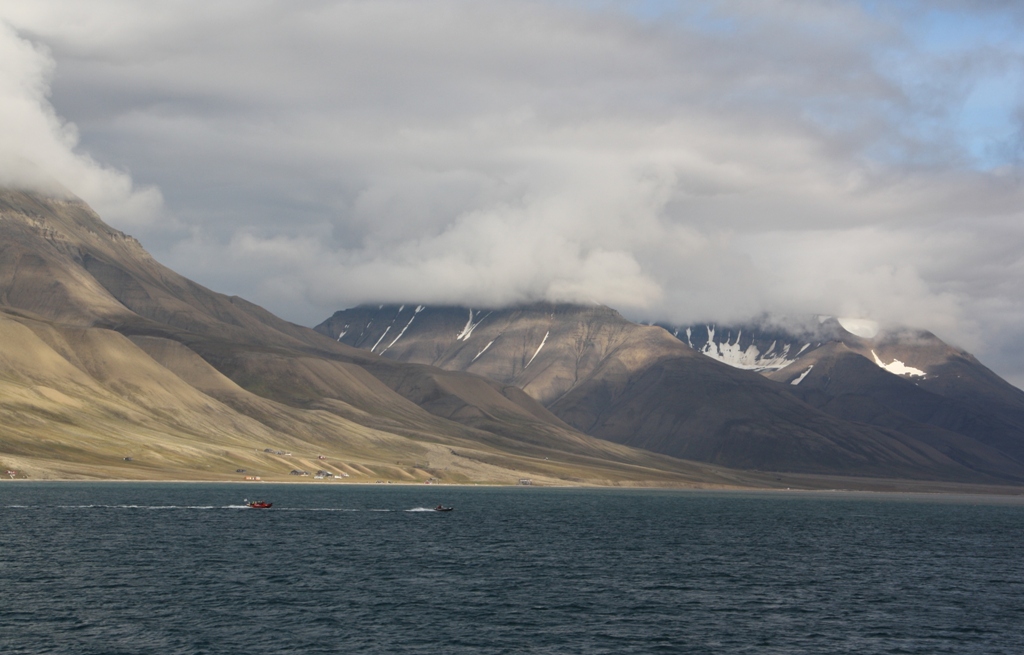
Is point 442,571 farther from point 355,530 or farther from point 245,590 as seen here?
point 355,530

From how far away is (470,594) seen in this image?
109625mm

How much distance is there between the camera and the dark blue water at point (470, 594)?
85938mm

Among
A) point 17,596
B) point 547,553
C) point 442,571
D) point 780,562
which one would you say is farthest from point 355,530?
point 17,596

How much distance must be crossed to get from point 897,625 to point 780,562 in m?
51.3

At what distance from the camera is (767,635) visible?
300 feet

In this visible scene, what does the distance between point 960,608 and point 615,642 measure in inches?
1736

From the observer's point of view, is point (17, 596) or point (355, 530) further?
point (355, 530)

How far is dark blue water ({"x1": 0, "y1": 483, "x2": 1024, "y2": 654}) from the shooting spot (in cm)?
8594

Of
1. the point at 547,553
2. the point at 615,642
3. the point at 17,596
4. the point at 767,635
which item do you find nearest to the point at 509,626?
the point at 615,642

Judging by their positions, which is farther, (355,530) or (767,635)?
(355,530)

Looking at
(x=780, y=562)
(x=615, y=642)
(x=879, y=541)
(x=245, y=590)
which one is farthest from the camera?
(x=879, y=541)

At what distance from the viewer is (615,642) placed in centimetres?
8694

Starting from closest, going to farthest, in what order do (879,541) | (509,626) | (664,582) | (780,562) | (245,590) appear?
(509,626), (245,590), (664,582), (780,562), (879,541)

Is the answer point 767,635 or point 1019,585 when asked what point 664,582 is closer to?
point 767,635
